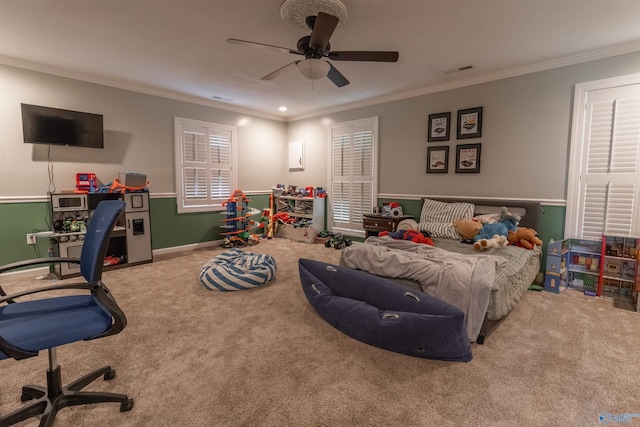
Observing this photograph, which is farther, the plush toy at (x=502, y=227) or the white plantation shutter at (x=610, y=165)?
the plush toy at (x=502, y=227)

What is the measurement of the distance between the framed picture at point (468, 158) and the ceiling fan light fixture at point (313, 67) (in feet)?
8.93

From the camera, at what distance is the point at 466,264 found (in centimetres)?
246

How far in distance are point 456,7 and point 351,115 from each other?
334cm

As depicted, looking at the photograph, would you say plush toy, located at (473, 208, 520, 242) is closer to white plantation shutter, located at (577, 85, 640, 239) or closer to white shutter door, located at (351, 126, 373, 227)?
white plantation shutter, located at (577, 85, 640, 239)

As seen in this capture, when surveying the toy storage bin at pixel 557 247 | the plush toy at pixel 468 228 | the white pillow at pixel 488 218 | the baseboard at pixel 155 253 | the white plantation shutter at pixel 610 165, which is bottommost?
the baseboard at pixel 155 253

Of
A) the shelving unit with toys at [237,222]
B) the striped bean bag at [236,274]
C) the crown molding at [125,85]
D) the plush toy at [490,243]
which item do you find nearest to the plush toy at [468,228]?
the plush toy at [490,243]

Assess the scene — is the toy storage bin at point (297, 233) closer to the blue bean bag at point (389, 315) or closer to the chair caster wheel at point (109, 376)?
the blue bean bag at point (389, 315)

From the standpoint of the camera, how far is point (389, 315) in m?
2.09

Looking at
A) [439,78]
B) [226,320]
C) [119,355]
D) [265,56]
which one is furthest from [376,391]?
[439,78]

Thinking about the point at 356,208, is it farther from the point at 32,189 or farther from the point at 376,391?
the point at 32,189

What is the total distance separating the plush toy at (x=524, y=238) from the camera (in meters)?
3.49

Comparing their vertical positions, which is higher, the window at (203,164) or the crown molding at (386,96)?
the crown molding at (386,96)

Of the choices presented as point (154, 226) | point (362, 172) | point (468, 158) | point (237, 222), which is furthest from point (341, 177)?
point (154, 226)

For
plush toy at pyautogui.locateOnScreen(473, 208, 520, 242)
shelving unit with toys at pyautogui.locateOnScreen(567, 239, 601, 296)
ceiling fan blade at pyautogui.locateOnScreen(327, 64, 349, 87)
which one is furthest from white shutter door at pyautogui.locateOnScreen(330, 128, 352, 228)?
shelving unit with toys at pyautogui.locateOnScreen(567, 239, 601, 296)
